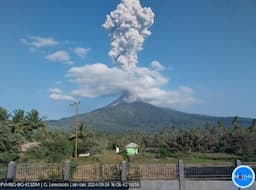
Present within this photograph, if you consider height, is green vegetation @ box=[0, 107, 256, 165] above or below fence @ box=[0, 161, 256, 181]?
above

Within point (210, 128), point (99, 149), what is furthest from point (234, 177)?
point (210, 128)

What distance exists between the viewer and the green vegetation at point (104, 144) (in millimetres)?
28984

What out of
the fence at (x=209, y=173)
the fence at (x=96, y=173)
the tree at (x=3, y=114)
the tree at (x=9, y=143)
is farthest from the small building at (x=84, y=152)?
the fence at (x=209, y=173)

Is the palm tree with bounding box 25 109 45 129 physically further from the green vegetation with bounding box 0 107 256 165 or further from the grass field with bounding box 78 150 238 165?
the grass field with bounding box 78 150 238 165

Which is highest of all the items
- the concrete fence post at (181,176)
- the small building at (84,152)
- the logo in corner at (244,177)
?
the small building at (84,152)

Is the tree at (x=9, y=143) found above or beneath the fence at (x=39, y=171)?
above

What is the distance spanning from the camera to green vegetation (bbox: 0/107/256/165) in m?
29.0

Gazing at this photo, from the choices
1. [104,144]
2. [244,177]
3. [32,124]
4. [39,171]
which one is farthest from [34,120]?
[244,177]

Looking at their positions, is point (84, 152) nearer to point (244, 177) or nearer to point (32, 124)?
point (32, 124)

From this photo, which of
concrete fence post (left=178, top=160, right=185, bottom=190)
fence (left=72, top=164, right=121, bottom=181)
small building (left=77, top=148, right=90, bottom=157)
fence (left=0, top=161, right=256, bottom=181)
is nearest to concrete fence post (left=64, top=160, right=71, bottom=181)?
fence (left=0, top=161, right=256, bottom=181)

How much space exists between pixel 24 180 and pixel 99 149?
2911 centimetres

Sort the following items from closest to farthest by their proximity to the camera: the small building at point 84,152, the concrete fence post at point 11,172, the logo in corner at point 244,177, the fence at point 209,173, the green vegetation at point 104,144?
the logo in corner at point 244,177 → the fence at point 209,173 → the concrete fence post at point 11,172 → the green vegetation at point 104,144 → the small building at point 84,152

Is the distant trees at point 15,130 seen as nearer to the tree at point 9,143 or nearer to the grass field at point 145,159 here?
the tree at point 9,143

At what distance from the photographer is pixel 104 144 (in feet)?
153
